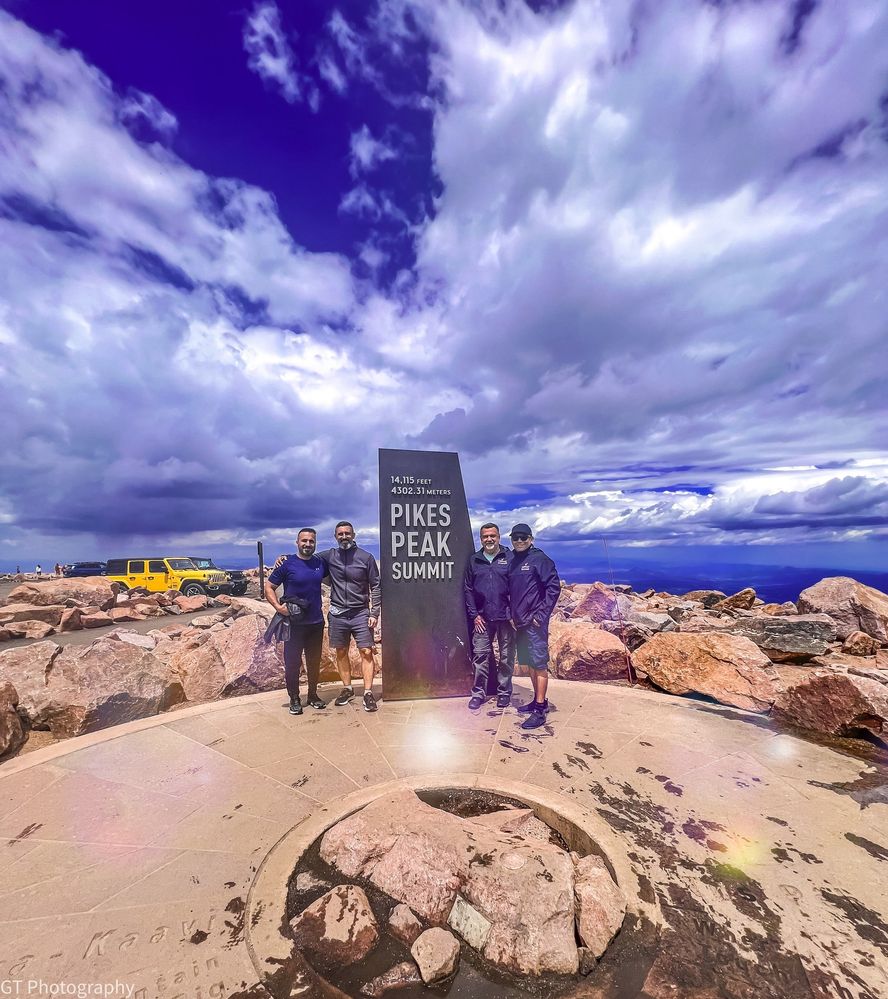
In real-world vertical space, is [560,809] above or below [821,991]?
above

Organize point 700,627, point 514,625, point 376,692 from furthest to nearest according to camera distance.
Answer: point 700,627 → point 376,692 → point 514,625

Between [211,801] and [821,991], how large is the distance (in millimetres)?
3546

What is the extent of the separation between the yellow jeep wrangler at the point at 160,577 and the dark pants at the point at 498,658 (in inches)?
825

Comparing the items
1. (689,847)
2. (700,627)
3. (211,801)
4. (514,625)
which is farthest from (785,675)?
(211,801)

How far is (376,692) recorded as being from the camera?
18.6 feet

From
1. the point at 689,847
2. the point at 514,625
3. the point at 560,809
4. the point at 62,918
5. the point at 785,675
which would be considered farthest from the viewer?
the point at 785,675

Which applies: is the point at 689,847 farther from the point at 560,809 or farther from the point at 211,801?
the point at 211,801

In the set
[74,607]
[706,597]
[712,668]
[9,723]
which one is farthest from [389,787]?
[74,607]

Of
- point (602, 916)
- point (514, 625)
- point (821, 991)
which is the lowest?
point (821, 991)

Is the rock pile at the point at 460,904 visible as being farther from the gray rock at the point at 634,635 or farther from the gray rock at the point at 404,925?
the gray rock at the point at 634,635

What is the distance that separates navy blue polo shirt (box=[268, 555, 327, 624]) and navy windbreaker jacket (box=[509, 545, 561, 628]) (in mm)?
2178

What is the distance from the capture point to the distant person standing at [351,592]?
5.01 meters

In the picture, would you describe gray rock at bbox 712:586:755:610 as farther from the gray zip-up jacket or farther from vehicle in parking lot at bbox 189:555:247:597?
vehicle in parking lot at bbox 189:555:247:597

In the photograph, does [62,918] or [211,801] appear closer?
[62,918]
